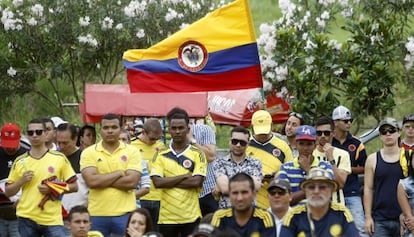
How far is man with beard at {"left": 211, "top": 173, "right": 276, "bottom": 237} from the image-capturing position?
1038cm

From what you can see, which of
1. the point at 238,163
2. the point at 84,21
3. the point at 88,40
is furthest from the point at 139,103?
the point at 84,21

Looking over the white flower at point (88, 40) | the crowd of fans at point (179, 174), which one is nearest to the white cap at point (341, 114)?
the crowd of fans at point (179, 174)

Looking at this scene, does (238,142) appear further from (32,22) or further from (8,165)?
(32,22)

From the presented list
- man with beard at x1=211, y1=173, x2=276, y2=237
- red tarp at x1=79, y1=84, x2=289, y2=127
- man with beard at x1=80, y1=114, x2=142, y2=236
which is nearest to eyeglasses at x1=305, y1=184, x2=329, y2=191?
man with beard at x1=211, y1=173, x2=276, y2=237

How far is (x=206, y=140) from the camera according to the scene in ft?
45.2

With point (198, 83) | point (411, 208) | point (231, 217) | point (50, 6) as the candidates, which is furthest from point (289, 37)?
point (231, 217)

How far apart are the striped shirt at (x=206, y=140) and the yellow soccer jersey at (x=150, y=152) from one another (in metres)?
0.43

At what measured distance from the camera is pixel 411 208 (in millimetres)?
12438

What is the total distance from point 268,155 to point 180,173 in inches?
40.4

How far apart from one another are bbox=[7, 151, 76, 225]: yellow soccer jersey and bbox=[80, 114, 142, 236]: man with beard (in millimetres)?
241

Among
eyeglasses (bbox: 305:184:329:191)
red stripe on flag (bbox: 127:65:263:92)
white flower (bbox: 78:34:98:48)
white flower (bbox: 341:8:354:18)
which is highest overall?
white flower (bbox: 341:8:354:18)

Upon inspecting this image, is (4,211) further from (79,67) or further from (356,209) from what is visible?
(79,67)

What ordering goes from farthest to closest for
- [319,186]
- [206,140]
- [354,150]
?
[206,140], [354,150], [319,186]

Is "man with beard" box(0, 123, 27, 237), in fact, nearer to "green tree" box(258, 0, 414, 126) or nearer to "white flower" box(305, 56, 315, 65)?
"green tree" box(258, 0, 414, 126)
